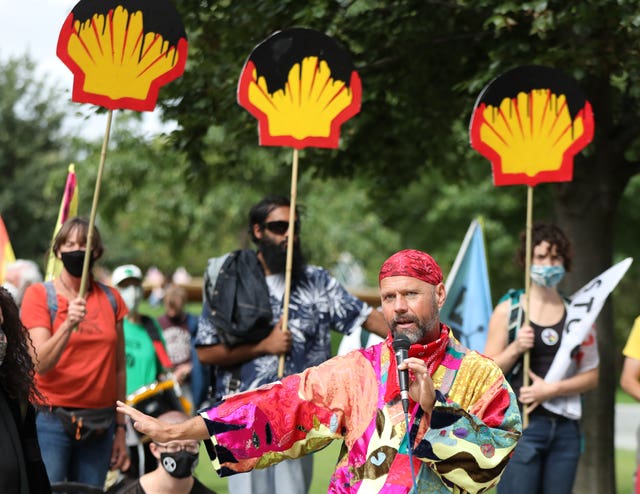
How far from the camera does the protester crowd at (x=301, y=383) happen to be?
147 inches

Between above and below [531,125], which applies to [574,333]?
below

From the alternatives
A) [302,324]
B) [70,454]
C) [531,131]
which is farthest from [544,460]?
[70,454]

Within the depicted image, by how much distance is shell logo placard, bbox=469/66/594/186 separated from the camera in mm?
6449

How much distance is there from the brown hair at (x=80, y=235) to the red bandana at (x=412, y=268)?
2427mm

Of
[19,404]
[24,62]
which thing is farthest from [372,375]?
[24,62]

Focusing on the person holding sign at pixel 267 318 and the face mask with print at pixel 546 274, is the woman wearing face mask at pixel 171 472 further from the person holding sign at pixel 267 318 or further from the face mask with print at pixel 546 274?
the face mask with print at pixel 546 274

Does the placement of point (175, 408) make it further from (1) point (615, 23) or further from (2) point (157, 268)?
(2) point (157, 268)

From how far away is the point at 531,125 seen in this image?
652 cm

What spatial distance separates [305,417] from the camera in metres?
3.95

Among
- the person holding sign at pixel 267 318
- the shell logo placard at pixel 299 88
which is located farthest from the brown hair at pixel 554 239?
the shell logo placard at pixel 299 88

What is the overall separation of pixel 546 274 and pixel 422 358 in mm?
2632

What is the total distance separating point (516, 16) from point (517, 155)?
4.68ft

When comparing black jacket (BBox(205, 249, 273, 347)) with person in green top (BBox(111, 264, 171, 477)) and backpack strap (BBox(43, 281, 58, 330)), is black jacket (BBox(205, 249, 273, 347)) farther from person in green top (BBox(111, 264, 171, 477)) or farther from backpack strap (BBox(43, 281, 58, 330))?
person in green top (BBox(111, 264, 171, 477))

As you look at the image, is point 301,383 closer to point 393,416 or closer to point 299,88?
point 393,416
